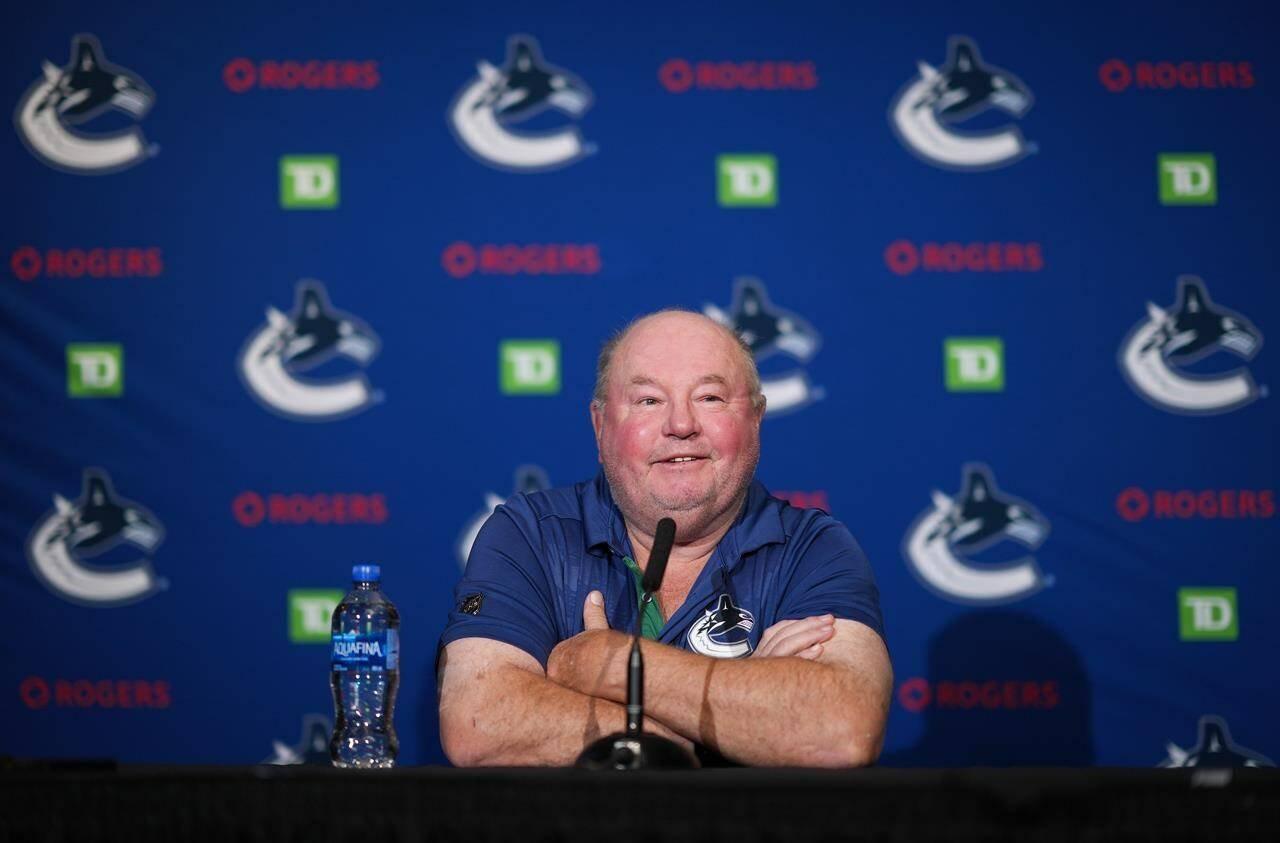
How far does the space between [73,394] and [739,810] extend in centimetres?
314

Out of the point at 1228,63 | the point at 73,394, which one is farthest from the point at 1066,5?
the point at 73,394

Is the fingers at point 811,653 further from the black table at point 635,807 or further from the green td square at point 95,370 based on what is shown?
the green td square at point 95,370

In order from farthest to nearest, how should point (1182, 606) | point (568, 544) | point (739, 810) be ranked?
1. point (1182, 606)
2. point (568, 544)
3. point (739, 810)

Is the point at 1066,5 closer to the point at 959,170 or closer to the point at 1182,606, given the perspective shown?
the point at 959,170

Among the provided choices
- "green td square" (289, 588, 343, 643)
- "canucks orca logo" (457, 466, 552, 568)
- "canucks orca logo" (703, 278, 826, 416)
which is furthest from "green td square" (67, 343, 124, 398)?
"canucks orca logo" (703, 278, 826, 416)

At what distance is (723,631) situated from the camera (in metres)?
2.19

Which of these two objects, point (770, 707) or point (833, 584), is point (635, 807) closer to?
point (770, 707)

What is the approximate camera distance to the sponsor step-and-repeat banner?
11.3 ft

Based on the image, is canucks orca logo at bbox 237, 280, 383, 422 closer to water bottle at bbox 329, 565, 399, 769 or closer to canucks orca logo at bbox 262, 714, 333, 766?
water bottle at bbox 329, 565, 399, 769

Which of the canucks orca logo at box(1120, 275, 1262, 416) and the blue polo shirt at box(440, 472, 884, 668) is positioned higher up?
the canucks orca logo at box(1120, 275, 1262, 416)

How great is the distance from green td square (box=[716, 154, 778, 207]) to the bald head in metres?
1.28

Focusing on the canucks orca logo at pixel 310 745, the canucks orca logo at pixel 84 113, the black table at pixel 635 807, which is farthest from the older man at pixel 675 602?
A: the canucks orca logo at pixel 84 113

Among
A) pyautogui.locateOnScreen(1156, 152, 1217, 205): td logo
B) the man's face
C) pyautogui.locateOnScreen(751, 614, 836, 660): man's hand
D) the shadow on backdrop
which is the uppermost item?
pyautogui.locateOnScreen(1156, 152, 1217, 205): td logo

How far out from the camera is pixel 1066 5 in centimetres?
360
